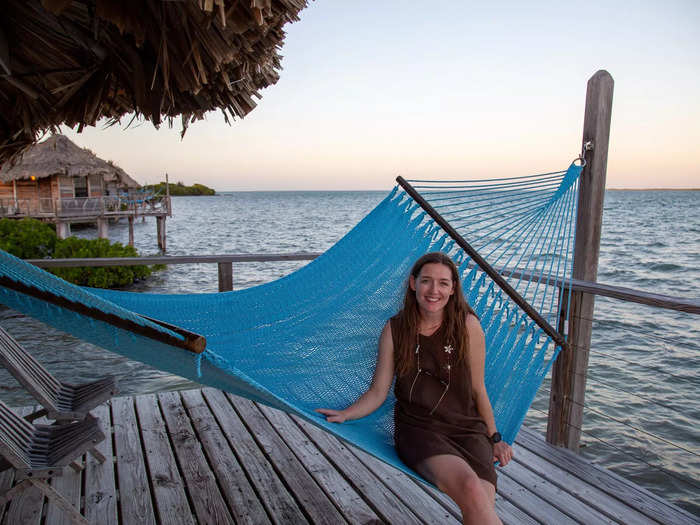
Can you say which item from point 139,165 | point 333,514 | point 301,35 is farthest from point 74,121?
point 139,165

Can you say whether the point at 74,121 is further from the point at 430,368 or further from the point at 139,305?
the point at 430,368

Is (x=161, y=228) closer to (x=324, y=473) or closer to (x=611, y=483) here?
(x=324, y=473)

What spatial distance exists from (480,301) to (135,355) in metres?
1.07

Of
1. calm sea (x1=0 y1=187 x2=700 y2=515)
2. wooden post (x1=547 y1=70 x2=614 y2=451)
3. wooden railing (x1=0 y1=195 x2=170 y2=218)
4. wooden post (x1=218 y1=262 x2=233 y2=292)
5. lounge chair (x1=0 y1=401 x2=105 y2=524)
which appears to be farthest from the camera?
wooden railing (x1=0 y1=195 x2=170 y2=218)

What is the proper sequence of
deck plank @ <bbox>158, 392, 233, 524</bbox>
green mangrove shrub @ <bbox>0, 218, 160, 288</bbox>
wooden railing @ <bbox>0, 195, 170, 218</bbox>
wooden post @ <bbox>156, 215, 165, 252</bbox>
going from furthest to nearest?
wooden post @ <bbox>156, 215, 165, 252</bbox> < wooden railing @ <bbox>0, 195, 170, 218</bbox> < green mangrove shrub @ <bbox>0, 218, 160, 288</bbox> < deck plank @ <bbox>158, 392, 233, 524</bbox>

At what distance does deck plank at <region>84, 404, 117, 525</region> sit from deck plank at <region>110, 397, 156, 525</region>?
2cm

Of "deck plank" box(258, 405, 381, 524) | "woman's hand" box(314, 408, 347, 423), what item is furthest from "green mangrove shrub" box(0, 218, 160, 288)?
"woman's hand" box(314, 408, 347, 423)

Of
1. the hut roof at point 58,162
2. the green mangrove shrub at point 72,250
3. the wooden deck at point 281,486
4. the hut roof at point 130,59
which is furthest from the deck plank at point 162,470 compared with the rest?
the hut roof at point 58,162

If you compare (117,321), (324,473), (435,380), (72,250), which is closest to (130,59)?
(117,321)

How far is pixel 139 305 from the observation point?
1.70 m

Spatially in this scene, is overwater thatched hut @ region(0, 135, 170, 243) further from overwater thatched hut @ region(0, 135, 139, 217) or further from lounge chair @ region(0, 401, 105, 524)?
lounge chair @ region(0, 401, 105, 524)

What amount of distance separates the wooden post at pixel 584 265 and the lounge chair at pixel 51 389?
166cm

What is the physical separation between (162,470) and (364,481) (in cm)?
70

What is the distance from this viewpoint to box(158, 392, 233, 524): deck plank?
1.53 metres
